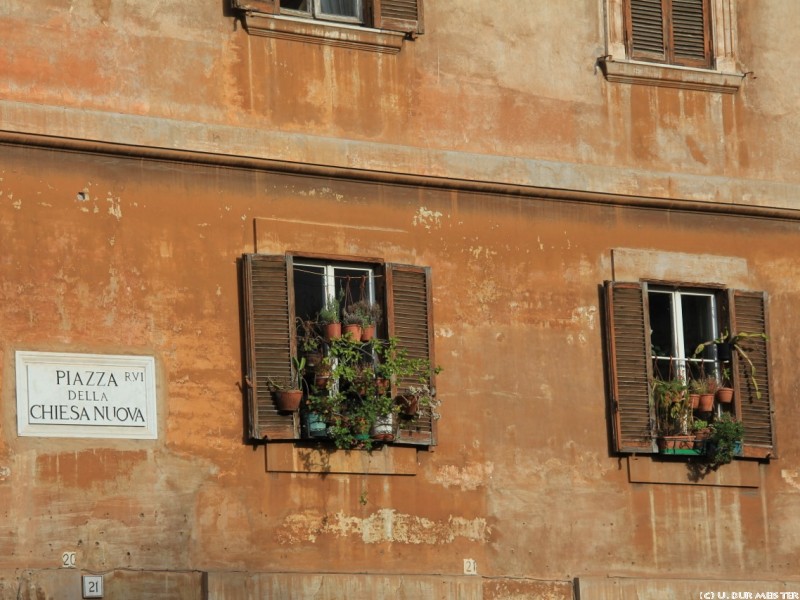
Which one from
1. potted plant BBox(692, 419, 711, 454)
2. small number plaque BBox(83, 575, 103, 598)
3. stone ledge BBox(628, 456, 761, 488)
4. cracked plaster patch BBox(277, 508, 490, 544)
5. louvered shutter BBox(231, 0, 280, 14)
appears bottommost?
small number plaque BBox(83, 575, 103, 598)

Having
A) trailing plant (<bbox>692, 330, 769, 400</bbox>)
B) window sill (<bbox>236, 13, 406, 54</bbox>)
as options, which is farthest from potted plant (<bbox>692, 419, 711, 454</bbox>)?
window sill (<bbox>236, 13, 406, 54</bbox>)

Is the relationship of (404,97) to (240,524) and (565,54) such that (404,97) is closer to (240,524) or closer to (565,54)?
(565,54)

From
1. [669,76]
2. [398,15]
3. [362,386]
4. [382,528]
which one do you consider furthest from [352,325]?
[669,76]

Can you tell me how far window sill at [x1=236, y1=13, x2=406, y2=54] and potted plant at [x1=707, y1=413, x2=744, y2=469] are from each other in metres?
3.95

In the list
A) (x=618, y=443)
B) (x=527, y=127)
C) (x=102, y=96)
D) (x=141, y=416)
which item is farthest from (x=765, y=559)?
(x=102, y=96)

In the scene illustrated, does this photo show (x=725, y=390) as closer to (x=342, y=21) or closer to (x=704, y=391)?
(x=704, y=391)

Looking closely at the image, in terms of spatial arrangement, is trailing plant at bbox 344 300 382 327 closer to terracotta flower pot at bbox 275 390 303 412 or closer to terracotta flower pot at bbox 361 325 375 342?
terracotta flower pot at bbox 361 325 375 342

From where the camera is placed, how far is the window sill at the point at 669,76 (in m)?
17.7

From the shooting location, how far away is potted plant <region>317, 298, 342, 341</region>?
15.9 m

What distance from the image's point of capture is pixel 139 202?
15508 mm

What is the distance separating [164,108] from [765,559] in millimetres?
6065

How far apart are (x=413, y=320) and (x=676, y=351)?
245 centimetres

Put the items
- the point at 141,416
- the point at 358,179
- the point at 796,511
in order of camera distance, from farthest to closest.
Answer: the point at 796,511 → the point at 358,179 → the point at 141,416

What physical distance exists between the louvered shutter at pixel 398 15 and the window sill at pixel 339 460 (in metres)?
3.34
